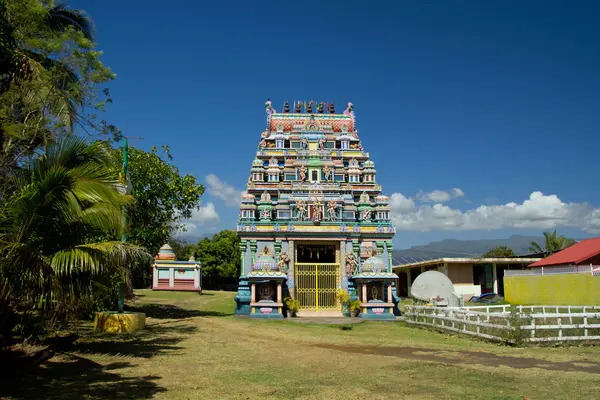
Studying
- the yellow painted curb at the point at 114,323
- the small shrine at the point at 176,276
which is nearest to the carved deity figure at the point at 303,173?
the yellow painted curb at the point at 114,323

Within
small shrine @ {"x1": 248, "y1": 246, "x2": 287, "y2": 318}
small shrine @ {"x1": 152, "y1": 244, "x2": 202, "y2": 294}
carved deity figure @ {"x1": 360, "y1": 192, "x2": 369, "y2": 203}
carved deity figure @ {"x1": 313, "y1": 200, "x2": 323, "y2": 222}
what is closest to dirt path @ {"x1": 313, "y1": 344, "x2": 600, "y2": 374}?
small shrine @ {"x1": 248, "y1": 246, "x2": 287, "y2": 318}

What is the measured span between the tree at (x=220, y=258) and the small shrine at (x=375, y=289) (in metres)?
28.1

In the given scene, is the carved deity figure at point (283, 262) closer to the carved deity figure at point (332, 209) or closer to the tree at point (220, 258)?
the carved deity figure at point (332, 209)

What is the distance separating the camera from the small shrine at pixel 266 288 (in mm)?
22703

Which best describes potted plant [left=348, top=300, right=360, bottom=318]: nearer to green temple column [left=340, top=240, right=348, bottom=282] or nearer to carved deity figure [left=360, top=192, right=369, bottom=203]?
green temple column [left=340, top=240, right=348, bottom=282]

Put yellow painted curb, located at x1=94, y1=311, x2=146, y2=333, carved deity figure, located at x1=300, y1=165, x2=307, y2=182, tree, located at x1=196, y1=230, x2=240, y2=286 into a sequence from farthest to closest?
tree, located at x1=196, y1=230, x2=240, y2=286
carved deity figure, located at x1=300, y1=165, x2=307, y2=182
yellow painted curb, located at x1=94, y1=311, x2=146, y2=333

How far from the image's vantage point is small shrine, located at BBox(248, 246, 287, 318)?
2270 cm

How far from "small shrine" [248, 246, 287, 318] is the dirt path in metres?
8.59

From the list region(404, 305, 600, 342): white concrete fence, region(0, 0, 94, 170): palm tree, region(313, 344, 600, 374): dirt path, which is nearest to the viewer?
region(0, 0, 94, 170): palm tree

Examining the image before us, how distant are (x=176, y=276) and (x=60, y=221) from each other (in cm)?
3324

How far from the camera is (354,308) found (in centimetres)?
2328

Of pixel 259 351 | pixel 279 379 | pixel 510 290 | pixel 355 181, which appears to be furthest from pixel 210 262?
pixel 279 379

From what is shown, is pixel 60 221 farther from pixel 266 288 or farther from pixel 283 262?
pixel 283 262

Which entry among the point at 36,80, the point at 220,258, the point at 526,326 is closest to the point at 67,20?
the point at 36,80
